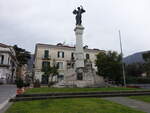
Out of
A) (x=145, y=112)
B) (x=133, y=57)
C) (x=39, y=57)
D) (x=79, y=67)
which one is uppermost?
(x=133, y=57)

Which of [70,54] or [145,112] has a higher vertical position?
[70,54]

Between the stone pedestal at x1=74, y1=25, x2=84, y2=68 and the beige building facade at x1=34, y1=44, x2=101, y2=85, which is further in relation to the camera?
the beige building facade at x1=34, y1=44, x2=101, y2=85

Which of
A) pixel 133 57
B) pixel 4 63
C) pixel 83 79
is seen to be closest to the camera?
pixel 83 79

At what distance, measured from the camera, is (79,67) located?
28062 mm

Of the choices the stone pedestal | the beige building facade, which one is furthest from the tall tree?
the beige building facade

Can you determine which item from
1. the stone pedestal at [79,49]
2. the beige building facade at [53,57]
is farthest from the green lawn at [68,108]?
the beige building facade at [53,57]

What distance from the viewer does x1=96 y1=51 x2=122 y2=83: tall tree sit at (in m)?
36.6

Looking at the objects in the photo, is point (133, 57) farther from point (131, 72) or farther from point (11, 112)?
point (11, 112)

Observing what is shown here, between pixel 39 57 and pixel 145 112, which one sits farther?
pixel 39 57

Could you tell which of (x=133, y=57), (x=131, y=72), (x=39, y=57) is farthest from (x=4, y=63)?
(x=133, y=57)

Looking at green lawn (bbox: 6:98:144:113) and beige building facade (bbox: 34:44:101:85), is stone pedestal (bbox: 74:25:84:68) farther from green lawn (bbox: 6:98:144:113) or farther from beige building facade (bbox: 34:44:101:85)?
green lawn (bbox: 6:98:144:113)

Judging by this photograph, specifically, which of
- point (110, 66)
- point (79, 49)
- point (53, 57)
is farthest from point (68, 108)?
point (53, 57)

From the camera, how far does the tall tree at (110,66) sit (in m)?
36.6

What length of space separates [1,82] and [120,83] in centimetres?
2836
